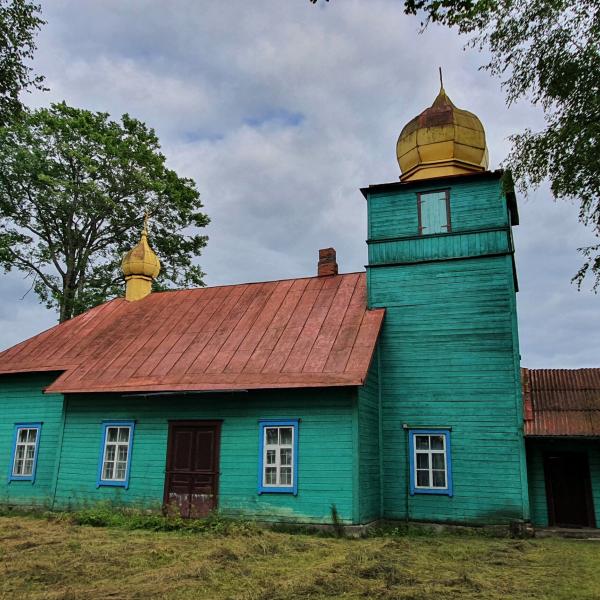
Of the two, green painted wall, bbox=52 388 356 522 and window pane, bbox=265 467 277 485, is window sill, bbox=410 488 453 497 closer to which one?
green painted wall, bbox=52 388 356 522

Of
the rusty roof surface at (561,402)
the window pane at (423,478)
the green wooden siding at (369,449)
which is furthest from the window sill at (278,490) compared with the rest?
the rusty roof surface at (561,402)

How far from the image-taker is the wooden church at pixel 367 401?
1215cm

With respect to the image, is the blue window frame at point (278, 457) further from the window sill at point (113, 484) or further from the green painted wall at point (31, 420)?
the green painted wall at point (31, 420)

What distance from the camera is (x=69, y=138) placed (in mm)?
22656

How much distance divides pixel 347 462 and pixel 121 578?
17.7 ft

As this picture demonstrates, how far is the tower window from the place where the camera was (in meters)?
14.2

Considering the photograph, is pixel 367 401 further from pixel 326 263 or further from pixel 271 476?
pixel 326 263

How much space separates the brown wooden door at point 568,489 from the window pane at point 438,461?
2523mm

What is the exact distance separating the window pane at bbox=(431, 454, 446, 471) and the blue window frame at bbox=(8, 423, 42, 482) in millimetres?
9875

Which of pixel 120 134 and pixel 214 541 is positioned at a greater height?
pixel 120 134

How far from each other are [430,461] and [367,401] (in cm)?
193

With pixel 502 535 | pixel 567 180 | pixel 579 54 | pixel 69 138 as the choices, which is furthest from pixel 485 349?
pixel 69 138

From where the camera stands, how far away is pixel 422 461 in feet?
42.2

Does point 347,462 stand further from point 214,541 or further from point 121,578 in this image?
point 121,578
